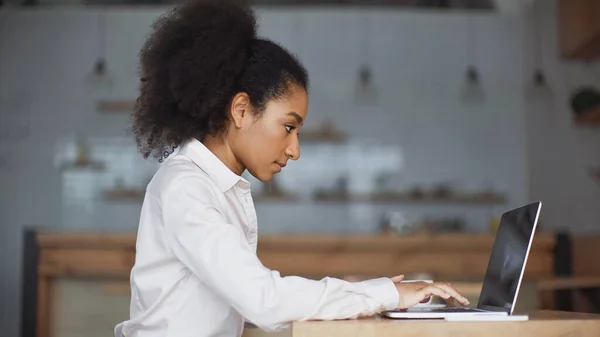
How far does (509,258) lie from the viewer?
133cm

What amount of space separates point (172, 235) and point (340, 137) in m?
5.58

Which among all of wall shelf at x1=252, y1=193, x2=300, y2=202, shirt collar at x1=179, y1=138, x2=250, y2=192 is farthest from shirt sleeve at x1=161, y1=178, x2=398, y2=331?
wall shelf at x1=252, y1=193, x2=300, y2=202

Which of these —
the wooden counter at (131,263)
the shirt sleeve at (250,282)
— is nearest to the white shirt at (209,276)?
the shirt sleeve at (250,282)

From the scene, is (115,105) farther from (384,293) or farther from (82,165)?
(384,293)

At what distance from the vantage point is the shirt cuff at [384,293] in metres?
1.22

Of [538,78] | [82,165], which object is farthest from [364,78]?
[82,165]

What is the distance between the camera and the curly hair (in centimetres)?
139

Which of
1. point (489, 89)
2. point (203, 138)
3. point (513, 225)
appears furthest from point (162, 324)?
point (489, 89)

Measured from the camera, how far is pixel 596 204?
659 cm

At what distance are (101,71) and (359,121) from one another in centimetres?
203

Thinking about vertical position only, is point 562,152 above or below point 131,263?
above

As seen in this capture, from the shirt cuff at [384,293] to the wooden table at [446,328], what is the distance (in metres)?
0.06

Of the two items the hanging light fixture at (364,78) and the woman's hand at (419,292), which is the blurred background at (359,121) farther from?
the woman's hand at (419,292)

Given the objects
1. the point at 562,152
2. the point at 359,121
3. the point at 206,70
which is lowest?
the point at 206,70
